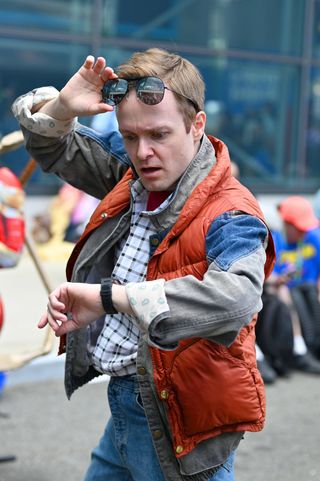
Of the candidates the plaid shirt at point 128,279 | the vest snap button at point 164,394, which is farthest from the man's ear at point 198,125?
the vest snap button at point 164,394

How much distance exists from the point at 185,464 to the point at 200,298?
51 centimetres

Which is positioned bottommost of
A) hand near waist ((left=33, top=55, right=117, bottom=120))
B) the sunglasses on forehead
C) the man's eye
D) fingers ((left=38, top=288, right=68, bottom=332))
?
fingers ((left=38, top=288, right=68, bottom=332))

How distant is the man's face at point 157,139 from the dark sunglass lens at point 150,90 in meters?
0.01

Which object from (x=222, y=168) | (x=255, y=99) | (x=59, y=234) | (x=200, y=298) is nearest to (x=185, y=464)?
(x=200, y=298)

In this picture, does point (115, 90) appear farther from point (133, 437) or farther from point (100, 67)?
point (133, 437)

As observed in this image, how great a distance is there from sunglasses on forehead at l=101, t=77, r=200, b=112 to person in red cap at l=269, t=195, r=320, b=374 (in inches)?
153

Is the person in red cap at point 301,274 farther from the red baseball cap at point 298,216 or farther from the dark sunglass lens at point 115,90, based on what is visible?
the dark sunglass lens at point 115,90

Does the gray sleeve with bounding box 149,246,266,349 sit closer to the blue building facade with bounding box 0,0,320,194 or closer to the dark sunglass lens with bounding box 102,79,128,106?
the dark sunglass lens with bounding box 102,79,128,106

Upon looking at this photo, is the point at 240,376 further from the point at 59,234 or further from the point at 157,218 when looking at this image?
the point at 59,234

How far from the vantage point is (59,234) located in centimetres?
878

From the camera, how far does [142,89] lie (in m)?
2.06

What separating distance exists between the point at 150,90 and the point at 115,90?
0.12m

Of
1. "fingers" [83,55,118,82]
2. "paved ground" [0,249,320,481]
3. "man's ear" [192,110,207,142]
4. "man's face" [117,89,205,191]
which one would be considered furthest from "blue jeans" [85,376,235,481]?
"paved ground" [0,249,320,481]

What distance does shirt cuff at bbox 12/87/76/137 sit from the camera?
2404mm
